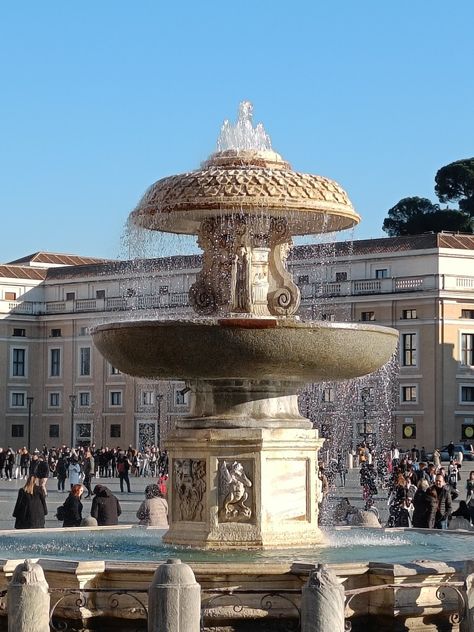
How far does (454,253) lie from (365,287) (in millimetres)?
4316

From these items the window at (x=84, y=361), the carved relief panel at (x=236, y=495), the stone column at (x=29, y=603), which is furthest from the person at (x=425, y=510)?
the window at (x=84, y=361)

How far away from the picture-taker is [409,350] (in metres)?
70.8

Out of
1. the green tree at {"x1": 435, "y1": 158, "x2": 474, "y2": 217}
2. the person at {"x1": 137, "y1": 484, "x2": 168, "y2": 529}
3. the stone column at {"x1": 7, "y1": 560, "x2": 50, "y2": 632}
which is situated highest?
the green tree at {"x1": 435, "y1": 158, "x2": 474, "y2": 217}

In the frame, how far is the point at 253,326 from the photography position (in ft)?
40.8

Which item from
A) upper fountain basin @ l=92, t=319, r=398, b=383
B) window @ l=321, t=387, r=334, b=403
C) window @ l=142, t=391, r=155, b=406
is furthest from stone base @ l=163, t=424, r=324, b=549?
window @ l=142, t=391, r=155, b=406

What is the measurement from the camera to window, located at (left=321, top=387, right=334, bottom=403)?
66.7m

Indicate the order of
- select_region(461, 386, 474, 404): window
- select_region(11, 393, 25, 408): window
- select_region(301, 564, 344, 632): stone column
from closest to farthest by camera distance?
select_region(301, 564, 344, 632): stone column < select_region(461, 386, 474, 404): window < select_region(11, 393, 25, 408): window

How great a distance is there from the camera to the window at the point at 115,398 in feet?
266

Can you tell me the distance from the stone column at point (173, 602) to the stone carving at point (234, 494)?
11.1 feet

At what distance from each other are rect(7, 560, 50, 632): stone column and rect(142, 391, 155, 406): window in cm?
6983

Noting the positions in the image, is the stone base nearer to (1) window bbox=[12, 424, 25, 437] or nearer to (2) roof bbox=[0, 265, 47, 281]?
(1) window bbox=[12, 424, 25, 437]

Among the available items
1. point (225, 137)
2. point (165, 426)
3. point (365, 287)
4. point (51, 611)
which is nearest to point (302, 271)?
point (365, 287)

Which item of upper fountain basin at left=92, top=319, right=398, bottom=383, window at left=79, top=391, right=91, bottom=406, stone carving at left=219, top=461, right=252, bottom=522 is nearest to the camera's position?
upper fountain basin at left=92, top=319, right=398, bottom=383

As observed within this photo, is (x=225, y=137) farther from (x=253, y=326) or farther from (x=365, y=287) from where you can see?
(x=365, y=287)
